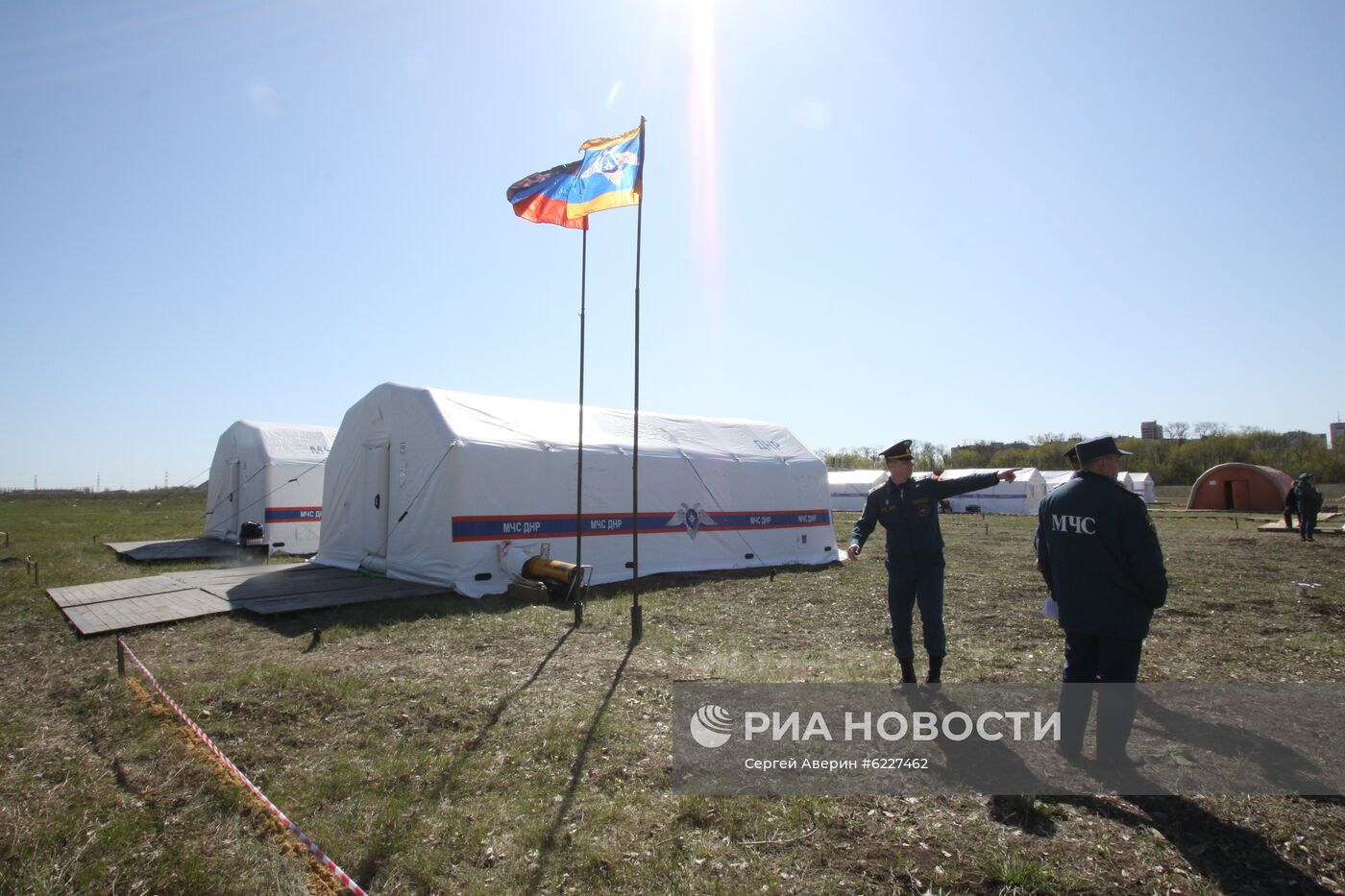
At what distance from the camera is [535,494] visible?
1322cm

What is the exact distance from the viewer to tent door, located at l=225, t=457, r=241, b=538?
809 inches

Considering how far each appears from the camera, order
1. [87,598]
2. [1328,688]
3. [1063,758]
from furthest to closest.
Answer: [87,598], [1328,688], [1063,758]

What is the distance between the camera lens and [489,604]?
1121 cm

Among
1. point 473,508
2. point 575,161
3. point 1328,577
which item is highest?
point 575,161

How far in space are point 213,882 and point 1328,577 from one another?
17.7m

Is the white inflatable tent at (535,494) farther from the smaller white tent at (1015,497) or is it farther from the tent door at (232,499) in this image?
the smaller white tent at (1015,497)

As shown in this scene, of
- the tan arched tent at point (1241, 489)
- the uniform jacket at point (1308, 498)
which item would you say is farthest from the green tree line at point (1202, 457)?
the uniform jacket at point (1308, 498)

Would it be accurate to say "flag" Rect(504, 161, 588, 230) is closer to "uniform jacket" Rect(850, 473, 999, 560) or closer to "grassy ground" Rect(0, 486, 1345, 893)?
"grassy ground" Rect(0, 486, 1345, 893)

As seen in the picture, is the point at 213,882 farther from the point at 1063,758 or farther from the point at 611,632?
the point at 611,632

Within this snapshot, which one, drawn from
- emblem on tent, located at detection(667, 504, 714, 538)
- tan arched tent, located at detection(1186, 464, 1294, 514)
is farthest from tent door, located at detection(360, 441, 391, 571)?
tan arched tent, located at detection(1186, 464, 1294, 514)

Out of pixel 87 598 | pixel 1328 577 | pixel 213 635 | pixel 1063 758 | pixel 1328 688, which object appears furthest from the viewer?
pixel 1328 577

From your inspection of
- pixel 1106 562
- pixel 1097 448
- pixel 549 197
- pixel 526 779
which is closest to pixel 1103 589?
pixel 1106 562

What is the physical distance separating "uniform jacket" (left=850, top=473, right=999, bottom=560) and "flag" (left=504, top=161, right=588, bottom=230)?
19.4 ft

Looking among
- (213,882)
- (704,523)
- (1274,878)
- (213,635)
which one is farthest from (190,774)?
(704,523)
